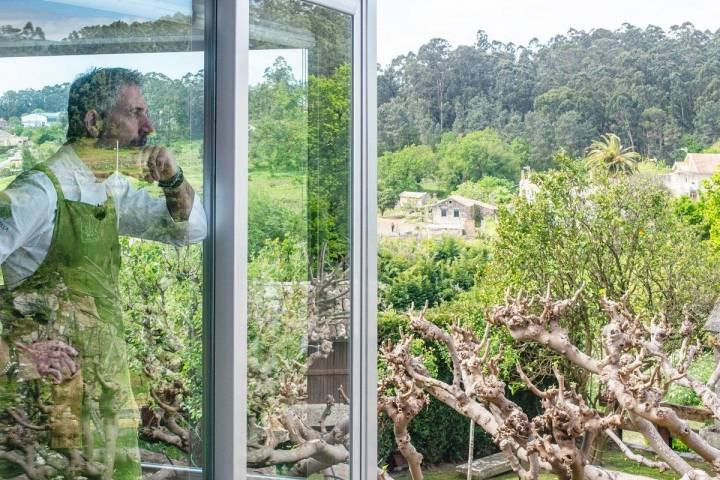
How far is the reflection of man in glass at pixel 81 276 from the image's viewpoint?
103 centimetres

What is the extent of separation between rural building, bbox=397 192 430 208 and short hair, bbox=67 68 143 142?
697 centimetres

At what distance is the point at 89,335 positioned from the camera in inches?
44.4

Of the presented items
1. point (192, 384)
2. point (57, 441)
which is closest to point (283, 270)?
point (192, 384)

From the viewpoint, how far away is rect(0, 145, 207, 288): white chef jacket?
40.4 inches

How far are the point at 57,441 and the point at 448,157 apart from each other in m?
7.41

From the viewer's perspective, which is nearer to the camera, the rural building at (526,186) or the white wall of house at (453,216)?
the rural building at (526,186)

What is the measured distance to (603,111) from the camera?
26.3 ft

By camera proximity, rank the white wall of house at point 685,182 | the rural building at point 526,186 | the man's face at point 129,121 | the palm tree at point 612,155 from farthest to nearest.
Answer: the rural building at point 526,186 → the palm tree at point 612,155 → the white wall of house at point 685,182 → the man's face at point 129,121

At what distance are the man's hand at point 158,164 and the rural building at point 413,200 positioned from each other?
6892 millimetres

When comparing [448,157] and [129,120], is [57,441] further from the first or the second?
[448,157]

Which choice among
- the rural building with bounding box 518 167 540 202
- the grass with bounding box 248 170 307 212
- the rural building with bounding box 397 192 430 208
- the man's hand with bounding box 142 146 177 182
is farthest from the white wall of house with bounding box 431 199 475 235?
the man's hand with bounding box 142 146 177 182

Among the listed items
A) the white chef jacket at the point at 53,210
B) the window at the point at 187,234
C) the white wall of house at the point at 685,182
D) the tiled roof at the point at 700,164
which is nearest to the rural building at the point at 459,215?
the white wall of house at the point at 685,182

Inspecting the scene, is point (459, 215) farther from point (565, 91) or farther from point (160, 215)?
point (160, 215)

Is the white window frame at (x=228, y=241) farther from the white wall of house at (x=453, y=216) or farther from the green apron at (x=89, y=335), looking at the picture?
the white wall of house at (x=453, y=216)
